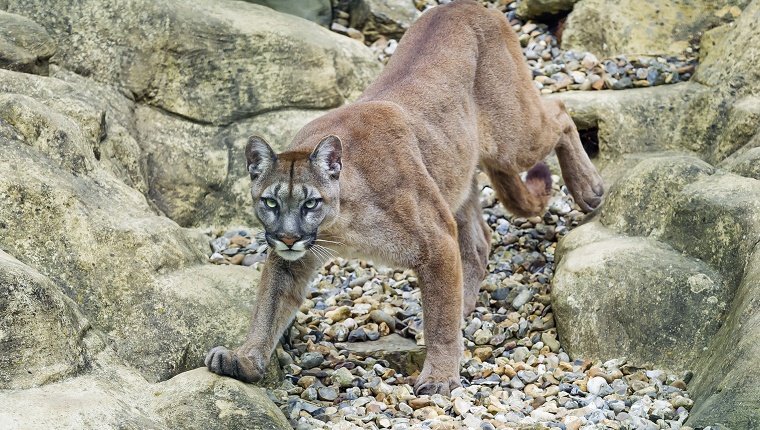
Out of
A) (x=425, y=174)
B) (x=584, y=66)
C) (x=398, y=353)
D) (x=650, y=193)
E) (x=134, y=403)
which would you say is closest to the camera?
(x=134, y=403)

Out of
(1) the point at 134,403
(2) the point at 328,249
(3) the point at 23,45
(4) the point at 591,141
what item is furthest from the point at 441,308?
(3) the point at 23,45

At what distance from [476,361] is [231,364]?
1.77 meters

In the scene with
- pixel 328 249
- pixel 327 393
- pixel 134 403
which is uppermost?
pixel 328 249

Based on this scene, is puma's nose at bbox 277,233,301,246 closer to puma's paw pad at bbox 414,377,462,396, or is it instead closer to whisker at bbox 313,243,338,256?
whisker at bbox 313,243,338,256

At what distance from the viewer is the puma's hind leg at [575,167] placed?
311 inches

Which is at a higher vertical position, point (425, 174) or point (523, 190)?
point (425, 174)

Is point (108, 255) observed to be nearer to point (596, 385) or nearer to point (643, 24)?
point (596, 385)

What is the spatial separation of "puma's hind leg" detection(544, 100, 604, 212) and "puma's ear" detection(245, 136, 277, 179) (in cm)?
277

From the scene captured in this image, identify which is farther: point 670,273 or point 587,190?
point 587,190

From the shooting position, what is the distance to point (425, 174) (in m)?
6.39

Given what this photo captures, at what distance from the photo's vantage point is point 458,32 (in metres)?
7.27

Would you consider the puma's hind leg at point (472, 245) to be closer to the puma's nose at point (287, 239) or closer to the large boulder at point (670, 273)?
the large boulder at point (670, 273)

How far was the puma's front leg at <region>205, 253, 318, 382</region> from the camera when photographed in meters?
5.43

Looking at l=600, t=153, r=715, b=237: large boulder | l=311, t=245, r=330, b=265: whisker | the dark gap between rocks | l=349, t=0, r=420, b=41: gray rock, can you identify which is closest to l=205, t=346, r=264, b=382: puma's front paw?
l=311, t=245, r=330, b=265: whisker
